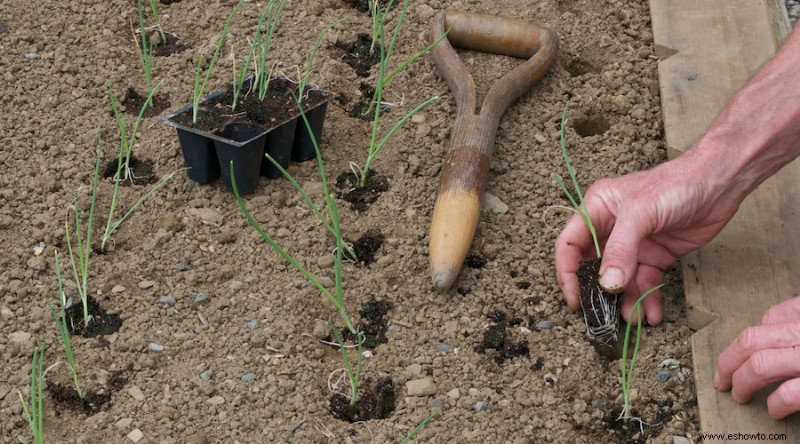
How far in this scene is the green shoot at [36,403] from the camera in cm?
200

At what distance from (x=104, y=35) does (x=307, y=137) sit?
2.89ft

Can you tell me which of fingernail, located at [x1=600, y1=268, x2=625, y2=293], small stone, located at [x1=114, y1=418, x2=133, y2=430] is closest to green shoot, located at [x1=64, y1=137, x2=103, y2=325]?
small stone, located at [x1=114, y1=418, x2=133, y2=430]

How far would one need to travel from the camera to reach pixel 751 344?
2098mm

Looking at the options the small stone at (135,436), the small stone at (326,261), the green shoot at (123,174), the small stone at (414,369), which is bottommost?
the small stone at (414,369)

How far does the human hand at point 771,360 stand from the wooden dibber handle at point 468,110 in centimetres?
67

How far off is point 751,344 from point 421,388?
0.71 m

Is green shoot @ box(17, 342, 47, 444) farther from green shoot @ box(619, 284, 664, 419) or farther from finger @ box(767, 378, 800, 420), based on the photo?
finger @ box(767, 378, 800, 420)

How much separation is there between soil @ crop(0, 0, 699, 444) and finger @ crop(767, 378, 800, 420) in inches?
7.3

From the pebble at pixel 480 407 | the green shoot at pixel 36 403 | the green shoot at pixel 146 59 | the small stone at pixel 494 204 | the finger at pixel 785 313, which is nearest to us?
the green shoot at pixel 36 403

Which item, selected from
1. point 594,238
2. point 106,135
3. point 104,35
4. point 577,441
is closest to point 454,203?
point 594,238

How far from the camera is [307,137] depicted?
2.80 meters

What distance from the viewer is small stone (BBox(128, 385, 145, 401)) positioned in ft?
7.27

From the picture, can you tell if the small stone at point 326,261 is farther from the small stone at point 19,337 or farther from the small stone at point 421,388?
the small stone at point 19,337

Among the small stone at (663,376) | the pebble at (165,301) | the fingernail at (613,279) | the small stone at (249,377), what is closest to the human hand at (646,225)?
the fingernail at (613,279)
